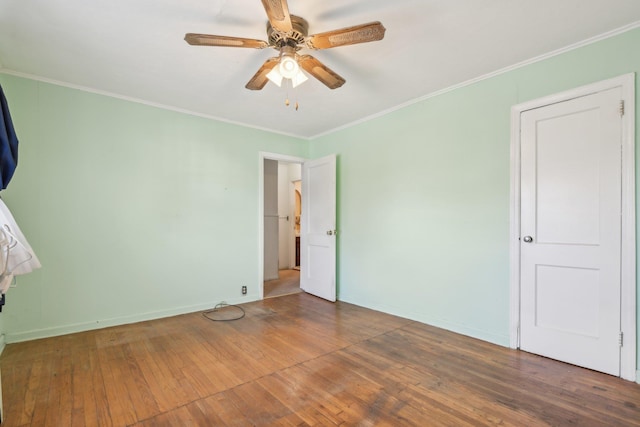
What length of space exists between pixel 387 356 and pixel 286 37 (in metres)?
2.60

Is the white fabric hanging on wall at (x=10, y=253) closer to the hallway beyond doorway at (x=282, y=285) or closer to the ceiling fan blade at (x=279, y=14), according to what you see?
the ceiling fan blade at (x=279, y=14)

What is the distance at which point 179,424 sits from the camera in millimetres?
1718

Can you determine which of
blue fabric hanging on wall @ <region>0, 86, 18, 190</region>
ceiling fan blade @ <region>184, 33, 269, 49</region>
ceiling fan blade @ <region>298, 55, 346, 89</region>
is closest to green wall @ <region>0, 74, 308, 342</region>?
blue fabric hanging on wall @ <region>0, 86, 18, 190</region>

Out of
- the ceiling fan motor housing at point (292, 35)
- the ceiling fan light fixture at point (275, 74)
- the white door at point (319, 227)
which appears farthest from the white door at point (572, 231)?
the white door at point (319, 227)

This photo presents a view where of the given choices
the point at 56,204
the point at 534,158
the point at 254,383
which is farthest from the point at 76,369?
the point at 534,158

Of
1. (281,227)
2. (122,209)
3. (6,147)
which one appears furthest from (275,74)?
(281,227)

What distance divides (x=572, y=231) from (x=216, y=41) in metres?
2.98

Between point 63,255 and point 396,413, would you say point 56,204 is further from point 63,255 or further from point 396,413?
point 396,413

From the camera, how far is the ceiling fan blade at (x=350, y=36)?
170 cm

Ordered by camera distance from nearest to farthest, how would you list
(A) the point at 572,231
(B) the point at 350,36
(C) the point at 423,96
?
(B) the point at 350,36
(A) the point at 572,231
(C) the point at 423,96

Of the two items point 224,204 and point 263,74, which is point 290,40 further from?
point 224,204

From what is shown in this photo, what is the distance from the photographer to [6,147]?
1696mm

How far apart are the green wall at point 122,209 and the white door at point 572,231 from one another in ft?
10.8

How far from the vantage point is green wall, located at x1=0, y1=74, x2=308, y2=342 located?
9.44ft
